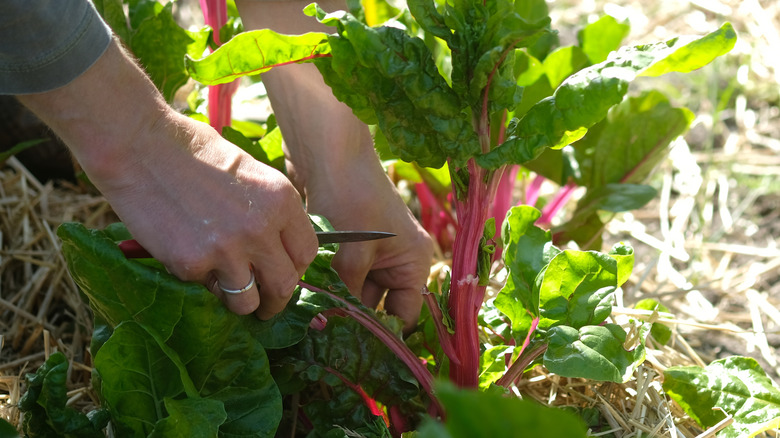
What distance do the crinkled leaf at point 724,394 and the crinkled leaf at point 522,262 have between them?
27cm

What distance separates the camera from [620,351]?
1087mm

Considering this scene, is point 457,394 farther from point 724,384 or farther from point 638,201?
point 638,201

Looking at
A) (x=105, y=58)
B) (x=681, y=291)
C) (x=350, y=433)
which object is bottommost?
(x=681, y=291)

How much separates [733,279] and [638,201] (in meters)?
0.54

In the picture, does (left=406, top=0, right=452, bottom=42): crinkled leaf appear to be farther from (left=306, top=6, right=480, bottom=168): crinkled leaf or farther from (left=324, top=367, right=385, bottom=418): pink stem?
(left=324, top=367, right=385, bottom=418): pink stem

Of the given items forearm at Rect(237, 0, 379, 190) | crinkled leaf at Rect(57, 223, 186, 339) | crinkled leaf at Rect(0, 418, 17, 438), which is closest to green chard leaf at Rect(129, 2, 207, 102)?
forearm at Rect(237, 0, 379, 190)

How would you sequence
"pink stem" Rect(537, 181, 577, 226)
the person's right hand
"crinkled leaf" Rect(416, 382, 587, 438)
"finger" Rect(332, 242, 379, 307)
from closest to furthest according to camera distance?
"crinkled leaf" Rect(416, 382, 587, 438), the person's right hand, "finger" Rect(332, 242, 379, 307), "pink stem" Rect(537, 181, 577, 226)

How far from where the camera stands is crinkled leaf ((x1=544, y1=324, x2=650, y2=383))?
1020 mm

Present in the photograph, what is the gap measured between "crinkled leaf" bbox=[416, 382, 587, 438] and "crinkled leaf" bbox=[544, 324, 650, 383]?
0.51 metres

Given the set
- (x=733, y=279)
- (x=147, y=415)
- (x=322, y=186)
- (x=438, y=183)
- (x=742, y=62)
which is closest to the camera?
(x=147, y=415)

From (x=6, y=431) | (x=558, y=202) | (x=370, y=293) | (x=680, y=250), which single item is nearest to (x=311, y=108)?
(x=370, y=293)

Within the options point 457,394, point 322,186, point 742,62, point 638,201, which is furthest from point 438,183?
point 742,62

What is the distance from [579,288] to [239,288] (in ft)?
1.64

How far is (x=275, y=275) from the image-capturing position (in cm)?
100
